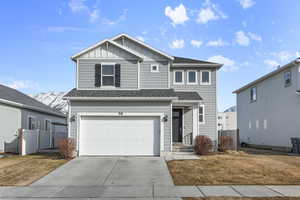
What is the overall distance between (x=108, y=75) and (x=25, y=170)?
7216 millimetres

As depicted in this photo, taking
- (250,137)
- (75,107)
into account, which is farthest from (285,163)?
(250,137)

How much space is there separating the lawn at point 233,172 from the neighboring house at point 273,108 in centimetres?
734

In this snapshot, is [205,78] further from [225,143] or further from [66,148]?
[66,148]

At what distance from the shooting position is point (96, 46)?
54.9ft

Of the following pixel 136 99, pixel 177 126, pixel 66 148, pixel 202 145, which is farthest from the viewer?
pixel 177 126

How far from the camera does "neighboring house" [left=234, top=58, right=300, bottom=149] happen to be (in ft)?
63.9

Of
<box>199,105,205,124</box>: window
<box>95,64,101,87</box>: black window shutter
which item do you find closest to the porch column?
<box>199,105,205,124</box>: window

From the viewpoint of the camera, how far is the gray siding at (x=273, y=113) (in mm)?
19562

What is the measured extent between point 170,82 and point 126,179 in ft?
32.1

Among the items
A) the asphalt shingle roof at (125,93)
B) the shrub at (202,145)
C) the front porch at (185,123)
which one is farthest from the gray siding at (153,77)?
the shrub at (202,145)

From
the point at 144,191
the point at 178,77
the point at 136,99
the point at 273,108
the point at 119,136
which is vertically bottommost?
the point at 144,191

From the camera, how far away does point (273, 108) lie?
22500 millimetres

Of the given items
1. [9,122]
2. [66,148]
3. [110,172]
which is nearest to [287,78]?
[110,172]

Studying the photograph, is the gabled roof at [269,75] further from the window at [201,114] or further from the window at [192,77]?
the window at [201,114]
